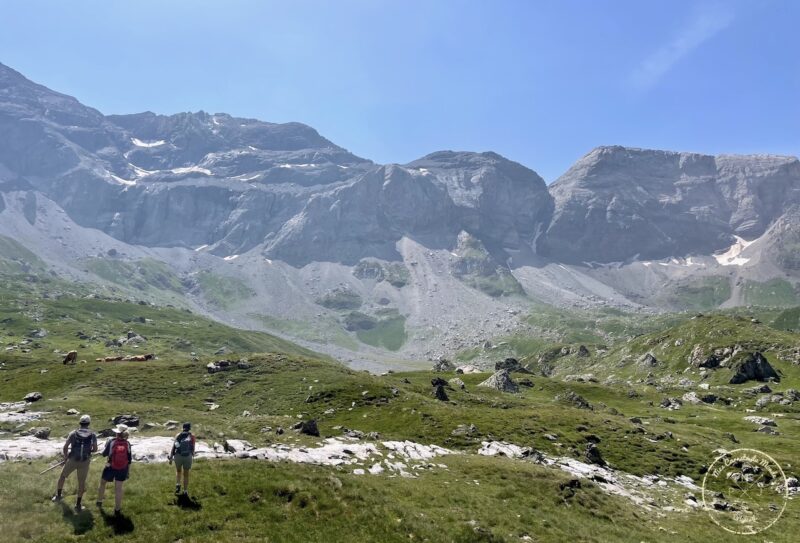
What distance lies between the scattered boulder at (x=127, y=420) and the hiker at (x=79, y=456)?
24.1 m

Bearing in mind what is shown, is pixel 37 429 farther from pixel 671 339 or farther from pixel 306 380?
pixel 671 339

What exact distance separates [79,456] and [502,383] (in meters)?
103

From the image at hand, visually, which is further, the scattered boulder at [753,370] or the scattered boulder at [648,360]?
the scattered boulder at [648,360]

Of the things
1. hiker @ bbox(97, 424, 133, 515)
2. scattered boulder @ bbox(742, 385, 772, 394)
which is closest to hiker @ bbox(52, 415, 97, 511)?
hiker @ bbox(97, 424, 133, 515)

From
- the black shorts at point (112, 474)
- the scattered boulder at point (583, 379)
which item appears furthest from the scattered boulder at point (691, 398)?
the black shorts at point (112, 474)

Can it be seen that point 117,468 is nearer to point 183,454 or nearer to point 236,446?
point 183,454

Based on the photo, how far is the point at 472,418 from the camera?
63.4 metres

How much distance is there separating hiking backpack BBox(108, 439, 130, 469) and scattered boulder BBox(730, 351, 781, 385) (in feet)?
500

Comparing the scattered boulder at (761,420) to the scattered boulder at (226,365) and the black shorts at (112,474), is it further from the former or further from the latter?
the black shorts at (112,474)

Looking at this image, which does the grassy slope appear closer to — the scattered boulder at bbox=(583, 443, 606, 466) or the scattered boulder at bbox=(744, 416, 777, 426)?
the scattered boulder at bbox=(583, 443, 606, 466)

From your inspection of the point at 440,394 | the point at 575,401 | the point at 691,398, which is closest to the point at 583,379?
the point at 691,398

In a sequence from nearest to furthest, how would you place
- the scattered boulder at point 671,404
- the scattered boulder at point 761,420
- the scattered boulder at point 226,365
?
the scattered boulder at point 761,420 < the scattered boulder at point 226,365 < the scattered boulder at point 671,404

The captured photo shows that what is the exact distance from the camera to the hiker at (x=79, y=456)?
2408cm

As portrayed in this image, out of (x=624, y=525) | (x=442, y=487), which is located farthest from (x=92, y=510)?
(x=624, y=525)
